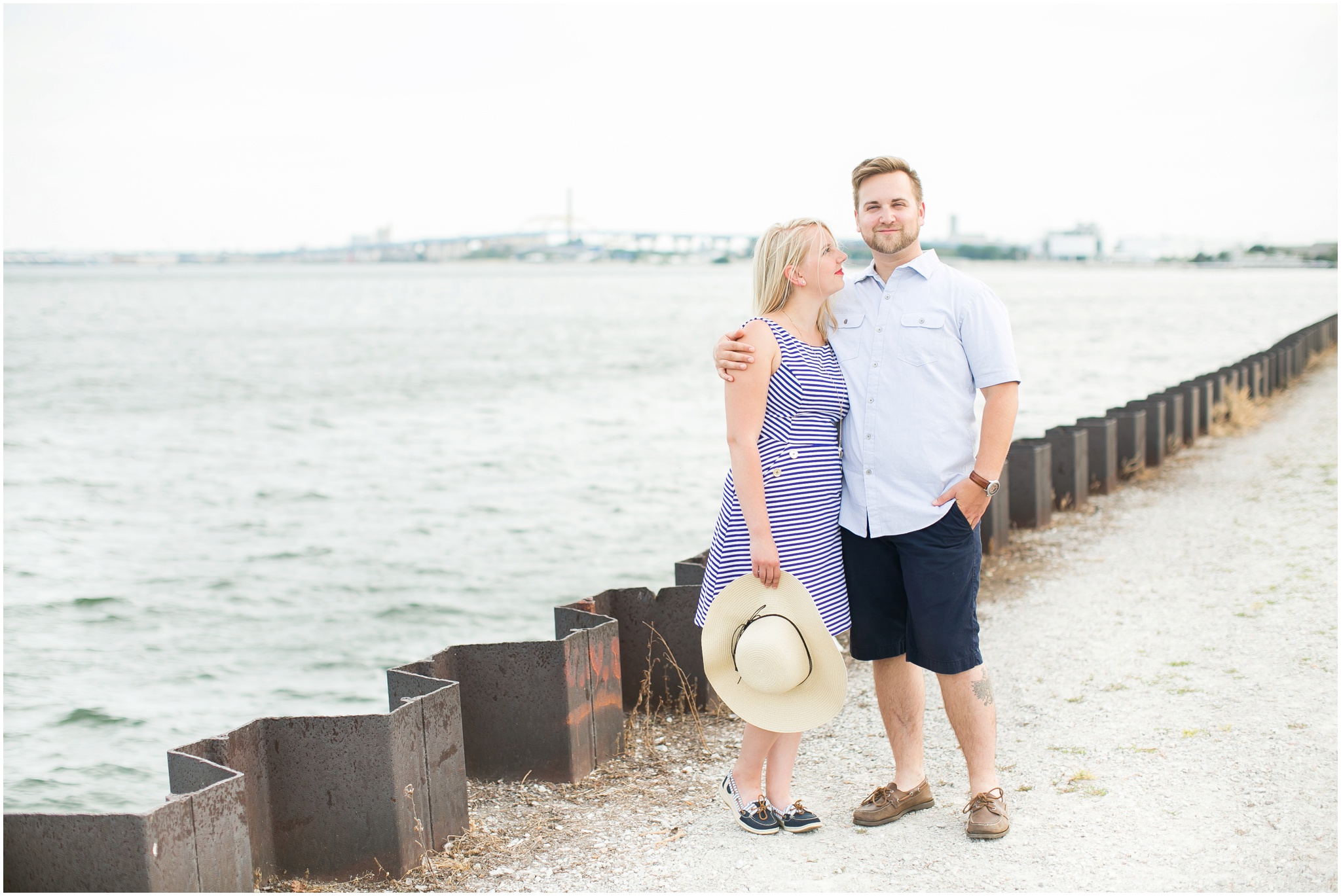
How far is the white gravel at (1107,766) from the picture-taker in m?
3.50

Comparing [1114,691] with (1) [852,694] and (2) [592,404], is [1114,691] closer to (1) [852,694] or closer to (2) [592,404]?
(1) [852,694]

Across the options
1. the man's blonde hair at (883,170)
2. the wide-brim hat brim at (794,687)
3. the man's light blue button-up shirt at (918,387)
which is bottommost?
the wide-brim hat brim at (794,687)

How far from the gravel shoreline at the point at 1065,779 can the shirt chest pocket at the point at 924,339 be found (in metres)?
1.56

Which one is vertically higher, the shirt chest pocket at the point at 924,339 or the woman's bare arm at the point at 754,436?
the shirt chest pocket at the point at 924,339

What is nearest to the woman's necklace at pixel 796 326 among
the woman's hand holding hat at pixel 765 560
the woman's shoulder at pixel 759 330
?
the woman's shoulder at pixel 759 330

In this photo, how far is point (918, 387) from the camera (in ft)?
12.1

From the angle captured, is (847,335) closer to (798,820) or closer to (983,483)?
(983,483)

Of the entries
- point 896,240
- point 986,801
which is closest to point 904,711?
point 986,801

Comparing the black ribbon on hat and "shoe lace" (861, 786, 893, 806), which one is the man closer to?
"shoe lace" (861, 786, 893, 806)

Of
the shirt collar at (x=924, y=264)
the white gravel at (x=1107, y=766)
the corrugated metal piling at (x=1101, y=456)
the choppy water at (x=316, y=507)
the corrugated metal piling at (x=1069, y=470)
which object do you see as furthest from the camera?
the choppy water at (x=316, y=507)

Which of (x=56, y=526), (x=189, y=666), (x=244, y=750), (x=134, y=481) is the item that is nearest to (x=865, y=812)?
(x=244, y=750)

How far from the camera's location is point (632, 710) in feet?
16.2

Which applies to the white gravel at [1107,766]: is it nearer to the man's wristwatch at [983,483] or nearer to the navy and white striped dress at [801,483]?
the navy and white striped dress at [801,483]

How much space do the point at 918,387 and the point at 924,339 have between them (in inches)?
6.2
